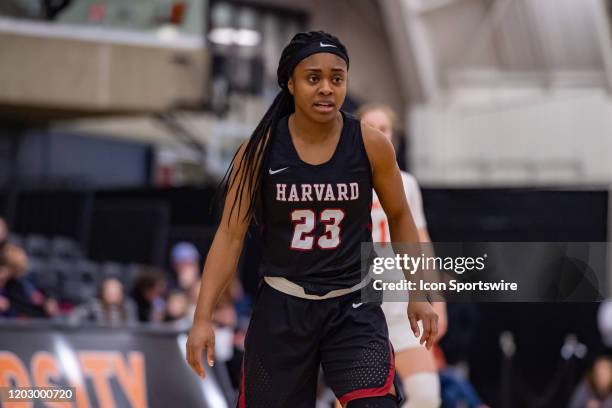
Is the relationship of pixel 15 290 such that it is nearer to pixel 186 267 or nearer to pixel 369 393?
pixel 186 267

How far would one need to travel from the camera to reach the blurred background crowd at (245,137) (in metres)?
9.14

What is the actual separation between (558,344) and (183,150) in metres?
14.0

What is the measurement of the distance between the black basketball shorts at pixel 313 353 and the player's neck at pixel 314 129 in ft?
1.92

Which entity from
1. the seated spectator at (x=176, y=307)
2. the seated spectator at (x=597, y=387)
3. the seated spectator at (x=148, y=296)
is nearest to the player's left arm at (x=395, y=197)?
the seated spectator at (x=597, y=387)

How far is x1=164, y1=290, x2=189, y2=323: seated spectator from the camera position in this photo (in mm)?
9203

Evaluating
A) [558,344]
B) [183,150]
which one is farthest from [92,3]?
[558,344]

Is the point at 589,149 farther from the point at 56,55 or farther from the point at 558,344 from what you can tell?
the point at 558,344

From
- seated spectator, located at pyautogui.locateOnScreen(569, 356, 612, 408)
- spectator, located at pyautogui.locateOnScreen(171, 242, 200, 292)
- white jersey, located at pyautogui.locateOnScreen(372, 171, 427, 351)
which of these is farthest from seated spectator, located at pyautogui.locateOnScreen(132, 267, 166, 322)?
white jersey, located at pyautogui.locateOnScreen(372, 171, 427, 351)

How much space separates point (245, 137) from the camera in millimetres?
19250

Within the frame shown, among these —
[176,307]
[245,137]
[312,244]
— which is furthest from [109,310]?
[245,137]

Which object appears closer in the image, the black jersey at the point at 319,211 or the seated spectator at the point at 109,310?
the black jersey at the point at 319,211

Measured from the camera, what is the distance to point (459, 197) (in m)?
9.86

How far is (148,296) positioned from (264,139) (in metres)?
6.45

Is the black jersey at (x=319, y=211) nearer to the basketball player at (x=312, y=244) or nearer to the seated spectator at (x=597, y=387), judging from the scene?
the basketball player at (x=312, y=244)
